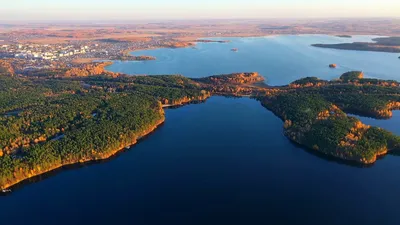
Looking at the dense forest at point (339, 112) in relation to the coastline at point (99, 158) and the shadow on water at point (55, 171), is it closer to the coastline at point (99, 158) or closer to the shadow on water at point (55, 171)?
the coastline at point (99, 158)

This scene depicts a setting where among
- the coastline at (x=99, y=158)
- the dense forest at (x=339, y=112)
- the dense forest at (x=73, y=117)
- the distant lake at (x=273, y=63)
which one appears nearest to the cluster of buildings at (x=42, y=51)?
the distant lake at (x=273, y=63)

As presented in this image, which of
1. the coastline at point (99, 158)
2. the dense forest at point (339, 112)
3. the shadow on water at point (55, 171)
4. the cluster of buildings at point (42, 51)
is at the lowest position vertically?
the shadow on water at point (55, 171)

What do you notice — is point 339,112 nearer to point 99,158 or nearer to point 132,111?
point 132,111

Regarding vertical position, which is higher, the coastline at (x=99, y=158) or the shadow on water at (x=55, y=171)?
the coastline at (x=99, y=158)

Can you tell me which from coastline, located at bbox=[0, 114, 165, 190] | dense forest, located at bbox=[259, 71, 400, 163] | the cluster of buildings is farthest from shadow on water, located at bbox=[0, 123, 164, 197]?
the cluster of buildings

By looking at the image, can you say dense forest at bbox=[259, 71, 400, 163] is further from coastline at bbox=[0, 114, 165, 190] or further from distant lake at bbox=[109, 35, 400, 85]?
coastline at bbox=[0, 114, 165, 190]

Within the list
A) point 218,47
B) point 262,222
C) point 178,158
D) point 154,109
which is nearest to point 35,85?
point 154,109

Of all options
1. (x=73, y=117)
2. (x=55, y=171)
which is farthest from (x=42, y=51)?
(x=55, y=171)

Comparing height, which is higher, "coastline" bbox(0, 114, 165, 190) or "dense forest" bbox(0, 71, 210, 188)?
"dense forest" bbox(0, 71, 210, 188)

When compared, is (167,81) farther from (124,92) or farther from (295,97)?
(295,97)

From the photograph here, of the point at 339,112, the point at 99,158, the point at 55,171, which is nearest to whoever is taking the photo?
the point at 55,171
